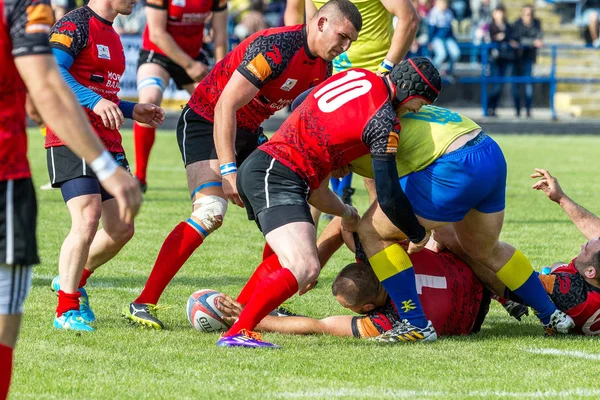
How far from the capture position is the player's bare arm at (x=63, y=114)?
3.12m

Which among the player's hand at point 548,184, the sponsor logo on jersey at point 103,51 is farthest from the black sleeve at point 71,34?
the player's hand at point 548,184

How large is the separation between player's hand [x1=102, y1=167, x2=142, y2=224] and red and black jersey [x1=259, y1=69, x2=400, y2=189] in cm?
199

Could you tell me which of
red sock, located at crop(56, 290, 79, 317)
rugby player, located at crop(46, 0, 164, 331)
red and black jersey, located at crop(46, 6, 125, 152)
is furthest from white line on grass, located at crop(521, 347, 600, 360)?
red and black jersey, located at crop(46, 6, 125, 152)

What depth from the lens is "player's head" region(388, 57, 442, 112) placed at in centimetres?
510

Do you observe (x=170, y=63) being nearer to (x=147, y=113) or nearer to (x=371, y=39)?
(x=371, y=39)

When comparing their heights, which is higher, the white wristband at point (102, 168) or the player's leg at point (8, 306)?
the white wristband at point (102, 168)

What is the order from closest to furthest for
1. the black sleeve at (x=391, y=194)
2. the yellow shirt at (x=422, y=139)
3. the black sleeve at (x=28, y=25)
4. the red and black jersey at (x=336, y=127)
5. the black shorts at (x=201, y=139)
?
the black sleeve at (x=28, y=25) < the black sleeve at (x=391, y=194) < the red and black jersey at (x=336, y=127) < the yellow shirt at (x=422, y=139) < the black shorts at (x=201, y=139)

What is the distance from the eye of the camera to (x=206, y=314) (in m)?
5.48

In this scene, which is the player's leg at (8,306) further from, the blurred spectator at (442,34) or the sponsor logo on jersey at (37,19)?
the blurred spectator at (442,34)

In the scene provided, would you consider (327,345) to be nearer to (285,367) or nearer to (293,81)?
(285,367)

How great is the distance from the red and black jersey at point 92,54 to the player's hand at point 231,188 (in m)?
0.60

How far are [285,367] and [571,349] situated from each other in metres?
1.50

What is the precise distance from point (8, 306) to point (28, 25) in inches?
34.4

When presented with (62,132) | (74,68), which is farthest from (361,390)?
(74,68)
